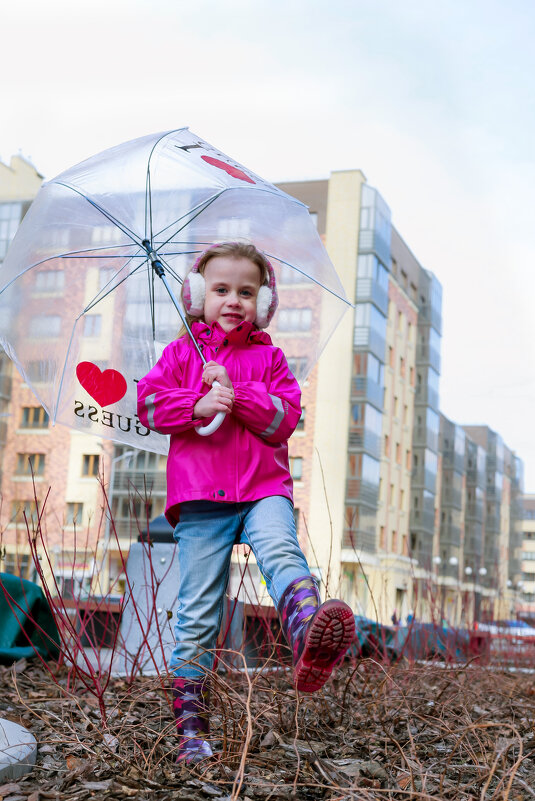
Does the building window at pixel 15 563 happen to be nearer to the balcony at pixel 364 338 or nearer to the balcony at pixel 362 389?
the balcony at pixel 362 389

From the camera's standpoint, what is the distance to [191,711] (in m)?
2.50

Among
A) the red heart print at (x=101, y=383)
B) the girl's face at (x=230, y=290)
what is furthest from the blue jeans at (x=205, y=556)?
the red heart print at (x=101, y=383)

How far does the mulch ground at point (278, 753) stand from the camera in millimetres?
2062

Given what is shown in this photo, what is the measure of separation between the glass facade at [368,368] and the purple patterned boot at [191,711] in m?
32.2

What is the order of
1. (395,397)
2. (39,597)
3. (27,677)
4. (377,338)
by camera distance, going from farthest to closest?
(395,397), (377,338), (39,597), (27,677)

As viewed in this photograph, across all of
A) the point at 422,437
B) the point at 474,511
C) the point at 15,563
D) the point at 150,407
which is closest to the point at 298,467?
the point at 422,437

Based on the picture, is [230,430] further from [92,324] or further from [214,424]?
[92,324]

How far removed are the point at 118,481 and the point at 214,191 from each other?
1234 inches

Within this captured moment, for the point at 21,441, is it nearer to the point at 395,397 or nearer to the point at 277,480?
the point at 395,397

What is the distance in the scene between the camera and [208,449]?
259cm

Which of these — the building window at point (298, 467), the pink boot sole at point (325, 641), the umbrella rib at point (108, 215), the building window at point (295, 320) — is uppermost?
the building window at point (298, 467)

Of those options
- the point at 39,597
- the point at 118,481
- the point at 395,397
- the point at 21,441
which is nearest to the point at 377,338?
the point at 395,397

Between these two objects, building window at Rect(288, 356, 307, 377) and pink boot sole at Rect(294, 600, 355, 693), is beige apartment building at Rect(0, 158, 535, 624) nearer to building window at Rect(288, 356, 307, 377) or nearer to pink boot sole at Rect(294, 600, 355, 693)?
building window at Rect(288, 356, 307, 377)

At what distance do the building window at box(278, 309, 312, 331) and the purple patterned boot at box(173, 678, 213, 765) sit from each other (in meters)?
1.58
